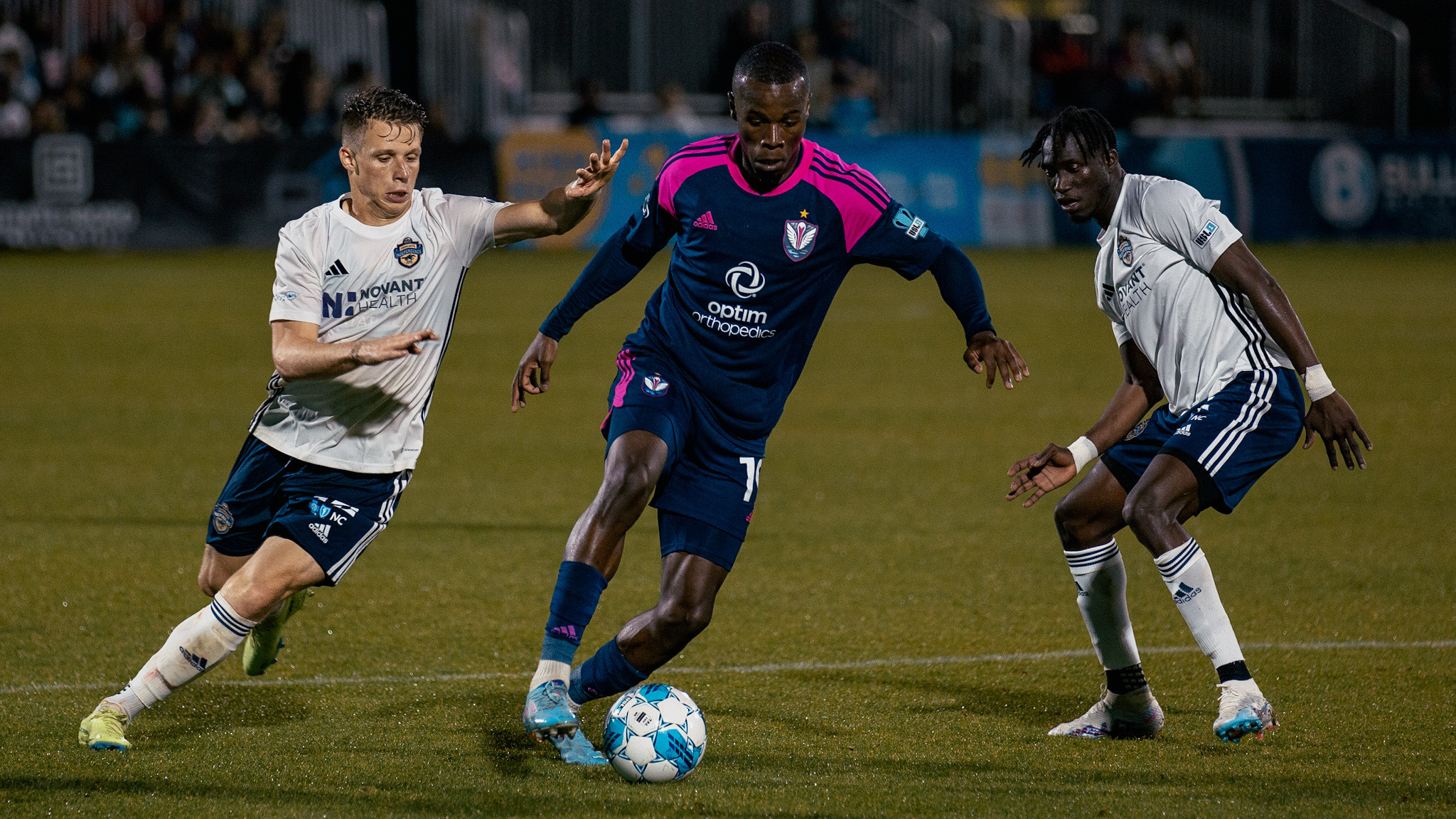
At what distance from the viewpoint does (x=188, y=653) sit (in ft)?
15.4

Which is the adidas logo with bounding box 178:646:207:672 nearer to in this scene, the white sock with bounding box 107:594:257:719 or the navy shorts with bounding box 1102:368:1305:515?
the white sock with bounding box 107:594:257:719

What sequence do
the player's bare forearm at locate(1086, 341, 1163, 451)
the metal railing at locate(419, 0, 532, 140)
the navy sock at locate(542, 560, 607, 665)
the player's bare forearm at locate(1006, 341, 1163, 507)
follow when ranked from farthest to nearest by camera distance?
the metal railing at locate(419, 0, 532, 140) < the player's bare forearm at locate(1086, 341, 1163, 451) < the player's bare forearm at locate(1006, 341, 1163, 507) < the navy sock at locate(542, 560, 607, 665)

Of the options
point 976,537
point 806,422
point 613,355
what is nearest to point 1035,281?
point 613,355

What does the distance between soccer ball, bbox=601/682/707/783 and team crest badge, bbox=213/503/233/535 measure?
1.39m

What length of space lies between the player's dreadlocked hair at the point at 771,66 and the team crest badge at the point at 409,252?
108 centimetres

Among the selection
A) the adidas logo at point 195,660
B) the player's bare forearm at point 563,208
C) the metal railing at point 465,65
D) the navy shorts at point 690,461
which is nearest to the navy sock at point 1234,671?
the navy shorts at point 690,461

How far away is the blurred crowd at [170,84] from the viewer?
21.3 meters

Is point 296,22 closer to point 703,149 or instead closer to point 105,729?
point 703,149

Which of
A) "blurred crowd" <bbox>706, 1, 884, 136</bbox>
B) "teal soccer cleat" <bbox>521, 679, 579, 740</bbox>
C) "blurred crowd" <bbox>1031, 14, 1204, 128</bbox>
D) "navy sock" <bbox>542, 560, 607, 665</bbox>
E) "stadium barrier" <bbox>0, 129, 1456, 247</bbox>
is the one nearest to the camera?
"teal soccer cleat" <bbox>521, 679, 579, 740</bbox>

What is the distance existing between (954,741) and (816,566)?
2543mm

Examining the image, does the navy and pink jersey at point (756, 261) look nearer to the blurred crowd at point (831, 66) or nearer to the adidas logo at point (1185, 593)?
the adidas logo at point (1185, 593)

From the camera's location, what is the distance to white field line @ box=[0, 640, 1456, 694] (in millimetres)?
5453

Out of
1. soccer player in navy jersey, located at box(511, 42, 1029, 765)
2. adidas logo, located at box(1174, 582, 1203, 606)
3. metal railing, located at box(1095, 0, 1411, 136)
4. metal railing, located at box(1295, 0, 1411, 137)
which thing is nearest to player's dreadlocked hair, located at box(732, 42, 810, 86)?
soccer player in navy jersey, located at box(511, 42, 1029, 765)

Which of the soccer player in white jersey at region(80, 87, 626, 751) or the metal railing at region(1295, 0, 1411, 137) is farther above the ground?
the metal railing at region(1295, 0, 1411, 137)
